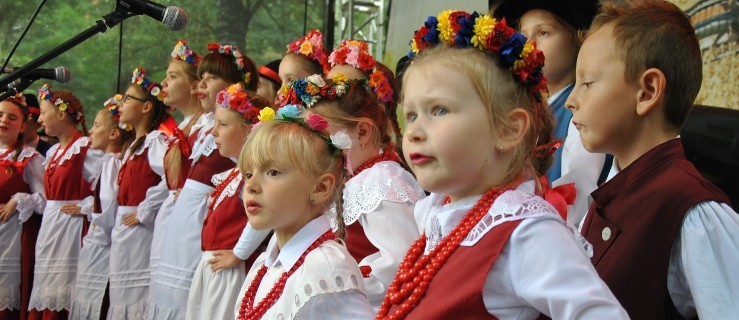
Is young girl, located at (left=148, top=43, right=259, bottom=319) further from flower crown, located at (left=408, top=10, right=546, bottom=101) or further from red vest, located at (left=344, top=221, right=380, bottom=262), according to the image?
flower crown, located at (left=408, top=10, right=546, bottom=101)

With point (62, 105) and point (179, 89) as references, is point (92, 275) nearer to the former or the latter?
point (179, 89)

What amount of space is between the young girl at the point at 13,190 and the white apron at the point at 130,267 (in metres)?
1.29

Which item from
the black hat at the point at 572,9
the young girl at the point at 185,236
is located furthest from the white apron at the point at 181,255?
the black hat at the point at 572,9

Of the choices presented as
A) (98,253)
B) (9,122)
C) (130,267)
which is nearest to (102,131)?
(9,122)

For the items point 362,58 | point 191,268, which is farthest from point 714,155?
point 191,268

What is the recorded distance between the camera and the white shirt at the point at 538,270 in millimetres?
1313

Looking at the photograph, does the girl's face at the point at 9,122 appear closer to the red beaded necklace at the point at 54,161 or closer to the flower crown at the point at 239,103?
the red beaded necklace at the point at 54,161

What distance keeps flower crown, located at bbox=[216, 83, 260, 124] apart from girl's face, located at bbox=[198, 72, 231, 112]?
66cm

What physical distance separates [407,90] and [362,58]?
5.72ft

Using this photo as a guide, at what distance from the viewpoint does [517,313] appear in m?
1.44

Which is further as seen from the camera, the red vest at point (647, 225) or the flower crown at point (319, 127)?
the flower crown at point (319, 127)

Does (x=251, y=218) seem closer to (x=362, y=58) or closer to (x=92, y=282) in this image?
(x=362, y=58)

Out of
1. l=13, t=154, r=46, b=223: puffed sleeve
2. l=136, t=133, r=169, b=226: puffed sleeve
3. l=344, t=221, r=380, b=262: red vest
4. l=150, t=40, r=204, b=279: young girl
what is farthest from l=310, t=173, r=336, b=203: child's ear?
l=13, t=154, r=46, b=223: puffed sleeve

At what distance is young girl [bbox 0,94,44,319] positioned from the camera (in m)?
5.54
